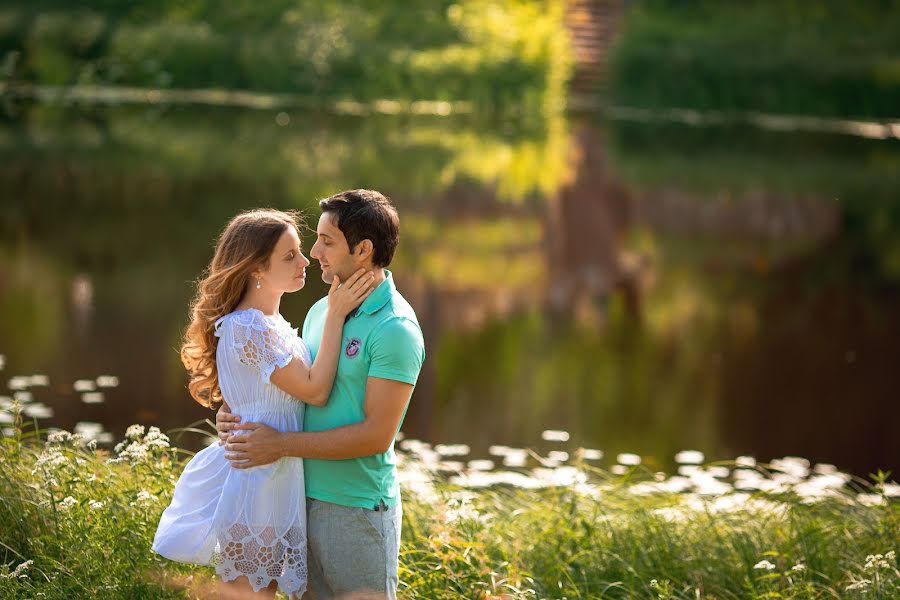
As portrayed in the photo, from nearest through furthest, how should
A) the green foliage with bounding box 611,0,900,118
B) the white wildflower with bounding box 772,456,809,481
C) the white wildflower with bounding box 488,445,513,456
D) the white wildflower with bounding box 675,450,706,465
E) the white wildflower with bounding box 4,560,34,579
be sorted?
the white wildflower with bounding box 4,560,34,579
the white wildflower with bounding box 488,445,513,456
the white wildflower with bounding box 772,456,809,481
the white wildflower with bounding box 675,450,706,465
the green foliage with bounding box 611,0,900,118

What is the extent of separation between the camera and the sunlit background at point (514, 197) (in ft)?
31.4

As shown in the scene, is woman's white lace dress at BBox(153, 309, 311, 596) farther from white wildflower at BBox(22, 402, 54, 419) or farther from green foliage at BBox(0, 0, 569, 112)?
green foliage at BBox(0, 0, 569, 112)

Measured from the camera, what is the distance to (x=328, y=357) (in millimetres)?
3461

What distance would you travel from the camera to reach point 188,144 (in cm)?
2197

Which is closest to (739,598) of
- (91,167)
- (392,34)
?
(91,167)

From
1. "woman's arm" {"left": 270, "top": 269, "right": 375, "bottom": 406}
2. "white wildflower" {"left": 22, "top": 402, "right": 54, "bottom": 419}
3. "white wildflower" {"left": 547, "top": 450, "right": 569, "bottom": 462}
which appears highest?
"woman's arm" {"left": 270, "top": 269, "right": 375, "bottom": 406}

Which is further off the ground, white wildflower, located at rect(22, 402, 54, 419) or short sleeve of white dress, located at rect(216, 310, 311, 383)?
short sleeve of white dress, located at rect(216, 310, 311, 383)

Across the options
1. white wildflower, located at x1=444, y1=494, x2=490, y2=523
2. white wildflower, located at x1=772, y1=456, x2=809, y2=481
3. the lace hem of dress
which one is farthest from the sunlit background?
the lace hem of dress

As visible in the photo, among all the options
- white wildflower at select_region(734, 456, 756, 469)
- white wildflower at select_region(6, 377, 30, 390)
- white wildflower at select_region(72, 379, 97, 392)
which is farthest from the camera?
white wildflower at select_region(72, 379, 97, 392)

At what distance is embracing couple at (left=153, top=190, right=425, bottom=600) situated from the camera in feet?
11.3

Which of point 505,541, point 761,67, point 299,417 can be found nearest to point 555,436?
point 505,541

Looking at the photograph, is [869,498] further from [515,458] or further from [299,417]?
[299,417]

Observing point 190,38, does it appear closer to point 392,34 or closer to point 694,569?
point 392,34

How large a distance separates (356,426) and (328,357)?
0.59 feet
